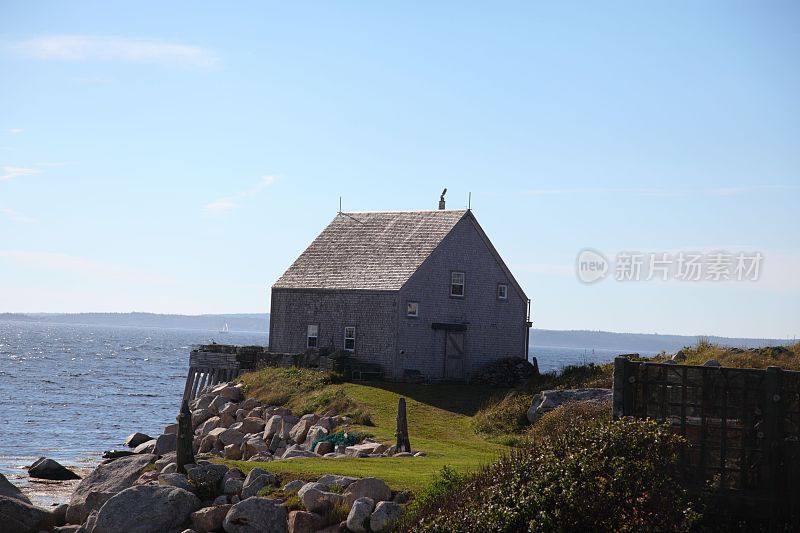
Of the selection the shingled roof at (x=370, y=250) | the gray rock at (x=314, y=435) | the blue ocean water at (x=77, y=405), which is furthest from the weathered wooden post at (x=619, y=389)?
the shingled roof at (x=370, y=250)

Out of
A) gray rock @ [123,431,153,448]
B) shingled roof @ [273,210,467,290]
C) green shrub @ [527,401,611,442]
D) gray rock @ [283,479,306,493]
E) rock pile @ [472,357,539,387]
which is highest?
shingled roof @ [273,210,467,290]

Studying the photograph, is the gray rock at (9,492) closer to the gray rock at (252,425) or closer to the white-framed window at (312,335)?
the gray rock at (252,425)

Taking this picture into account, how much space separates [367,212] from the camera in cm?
5369

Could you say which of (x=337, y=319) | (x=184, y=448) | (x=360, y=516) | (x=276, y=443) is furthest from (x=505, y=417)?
(x=337, y=319)

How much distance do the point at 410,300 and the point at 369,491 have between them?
84.0ft

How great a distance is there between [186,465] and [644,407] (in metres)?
11.0

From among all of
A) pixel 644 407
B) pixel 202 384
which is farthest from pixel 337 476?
pixel 202 384

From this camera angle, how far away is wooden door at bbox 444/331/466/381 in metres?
46.8

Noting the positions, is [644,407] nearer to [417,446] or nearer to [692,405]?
[692,405]

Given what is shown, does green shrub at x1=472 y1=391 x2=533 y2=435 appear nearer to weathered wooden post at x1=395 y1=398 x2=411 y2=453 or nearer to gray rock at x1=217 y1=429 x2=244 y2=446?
weathered wooden post at x1=395 y1=398 x2=411 y2=453

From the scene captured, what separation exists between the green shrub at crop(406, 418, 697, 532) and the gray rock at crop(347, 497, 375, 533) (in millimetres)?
1193

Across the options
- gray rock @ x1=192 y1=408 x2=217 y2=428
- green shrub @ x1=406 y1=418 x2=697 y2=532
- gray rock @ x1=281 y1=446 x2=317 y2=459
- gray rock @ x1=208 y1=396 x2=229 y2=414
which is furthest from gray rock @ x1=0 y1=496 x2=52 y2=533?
gray rock @ x1=208 y1=396 x2=229 y2=414

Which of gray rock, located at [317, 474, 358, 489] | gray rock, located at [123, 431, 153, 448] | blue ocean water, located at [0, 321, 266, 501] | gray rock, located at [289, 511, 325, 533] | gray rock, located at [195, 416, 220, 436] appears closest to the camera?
gray rock, located at [289, 511, 325, 533]

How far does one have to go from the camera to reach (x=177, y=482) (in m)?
23.0
